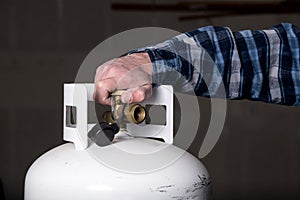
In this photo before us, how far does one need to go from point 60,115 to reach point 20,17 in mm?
652

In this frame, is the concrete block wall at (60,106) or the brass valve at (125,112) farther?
the concrete block wall at (60,106)

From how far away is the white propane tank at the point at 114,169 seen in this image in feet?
2.69

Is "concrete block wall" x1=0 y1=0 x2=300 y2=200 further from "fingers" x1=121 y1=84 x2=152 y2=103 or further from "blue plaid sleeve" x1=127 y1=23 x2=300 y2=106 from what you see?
"fingers" x1=121 y1=84 x2=152 y2=103

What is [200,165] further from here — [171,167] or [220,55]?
[220,55]

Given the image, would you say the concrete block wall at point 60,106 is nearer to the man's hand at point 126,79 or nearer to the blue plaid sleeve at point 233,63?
the blue plaid sleeve at point 233,63

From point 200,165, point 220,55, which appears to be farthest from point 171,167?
point 220,55

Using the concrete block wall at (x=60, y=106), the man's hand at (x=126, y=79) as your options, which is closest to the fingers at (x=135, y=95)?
the man's hand at (x=126, y=79)

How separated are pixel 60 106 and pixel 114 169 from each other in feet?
10.1

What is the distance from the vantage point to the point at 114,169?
830 mm

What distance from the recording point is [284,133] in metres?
3.93

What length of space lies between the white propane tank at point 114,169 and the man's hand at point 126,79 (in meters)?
0.02

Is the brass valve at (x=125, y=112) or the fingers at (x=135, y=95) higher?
the fingers at (x=135, y=95)

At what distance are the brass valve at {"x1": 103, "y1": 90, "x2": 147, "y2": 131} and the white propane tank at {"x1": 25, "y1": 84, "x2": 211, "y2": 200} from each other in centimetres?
3

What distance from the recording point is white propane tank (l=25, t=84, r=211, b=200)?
821mm
